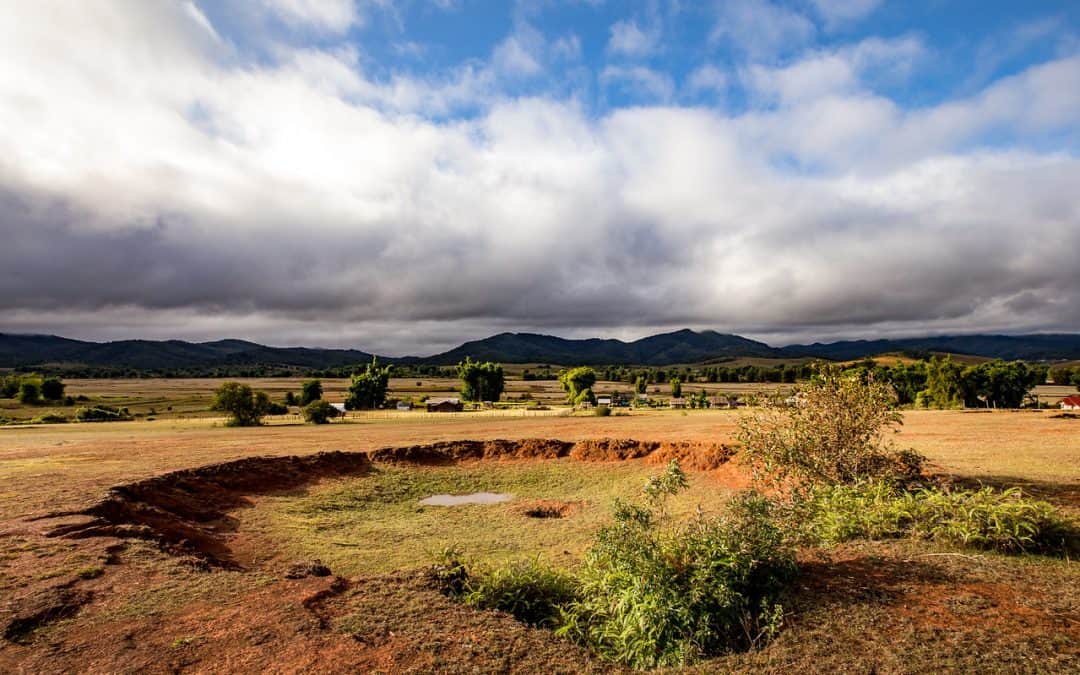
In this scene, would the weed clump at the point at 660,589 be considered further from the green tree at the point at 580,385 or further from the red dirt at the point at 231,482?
the green tree at the point at 580,385

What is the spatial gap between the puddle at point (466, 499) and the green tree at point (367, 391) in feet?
213

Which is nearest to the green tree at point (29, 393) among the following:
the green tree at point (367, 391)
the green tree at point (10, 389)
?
the green tree at point (10, 389)

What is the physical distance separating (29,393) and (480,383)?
69.6 metres

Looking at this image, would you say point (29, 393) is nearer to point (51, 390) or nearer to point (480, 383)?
point (51, 390)

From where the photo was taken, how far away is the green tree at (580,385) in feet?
288

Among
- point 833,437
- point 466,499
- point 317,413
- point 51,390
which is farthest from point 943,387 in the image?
point 51,390

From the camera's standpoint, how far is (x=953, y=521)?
35.3ft

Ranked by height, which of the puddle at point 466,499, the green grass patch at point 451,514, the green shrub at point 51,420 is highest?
the green shrub at point 51,420

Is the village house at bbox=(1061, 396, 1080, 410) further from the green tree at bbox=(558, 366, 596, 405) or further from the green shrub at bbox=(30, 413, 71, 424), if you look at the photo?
the green shrub at bbox=(30, 413, 71, 424)

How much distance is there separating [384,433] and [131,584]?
32.5 m

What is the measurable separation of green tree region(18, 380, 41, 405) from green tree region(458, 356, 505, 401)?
65.7 meters

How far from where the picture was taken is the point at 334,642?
7.50 meters

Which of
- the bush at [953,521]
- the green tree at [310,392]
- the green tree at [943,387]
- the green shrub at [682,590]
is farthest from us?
the green tree at [310,392]

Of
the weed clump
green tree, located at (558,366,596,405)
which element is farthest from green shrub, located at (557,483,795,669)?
green tree, located at (558,366,596,405)
